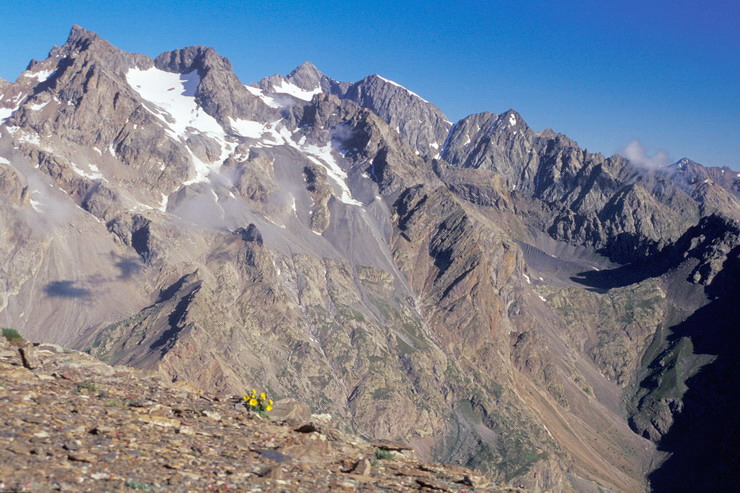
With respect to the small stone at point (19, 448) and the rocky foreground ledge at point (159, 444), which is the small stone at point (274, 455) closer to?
the rocky foreground ledge at point (159, 444)

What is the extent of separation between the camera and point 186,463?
16516mm

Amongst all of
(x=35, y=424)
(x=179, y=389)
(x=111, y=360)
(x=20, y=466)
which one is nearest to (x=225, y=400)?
(x=179, y=389)

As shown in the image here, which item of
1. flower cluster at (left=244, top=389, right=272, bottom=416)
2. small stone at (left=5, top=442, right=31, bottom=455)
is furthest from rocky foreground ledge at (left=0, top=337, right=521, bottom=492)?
flower cluster at (left=244, top=389, right=272, bottom=416)

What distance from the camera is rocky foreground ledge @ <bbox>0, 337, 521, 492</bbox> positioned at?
14930 mm

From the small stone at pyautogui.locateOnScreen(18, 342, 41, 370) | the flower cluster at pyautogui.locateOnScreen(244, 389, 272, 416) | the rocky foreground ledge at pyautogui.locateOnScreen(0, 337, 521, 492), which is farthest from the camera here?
the flower cluster at pyautogui.locateOnScreen(244, 389, 272, 416)

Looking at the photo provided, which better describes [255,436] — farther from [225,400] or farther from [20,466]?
[20,466]

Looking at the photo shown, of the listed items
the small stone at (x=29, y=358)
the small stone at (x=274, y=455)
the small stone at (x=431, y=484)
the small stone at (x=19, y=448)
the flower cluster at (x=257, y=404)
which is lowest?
the small stone at (x=29, y=358)

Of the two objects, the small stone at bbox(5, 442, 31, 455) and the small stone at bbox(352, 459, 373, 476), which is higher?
the small stone at bbox(352, 459, 373, 476)

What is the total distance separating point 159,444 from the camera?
17594 millimetres

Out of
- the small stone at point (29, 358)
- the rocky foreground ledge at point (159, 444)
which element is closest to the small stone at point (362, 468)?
the rocky foreground ledge at point (159, 444)

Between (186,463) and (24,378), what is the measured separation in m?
8.57

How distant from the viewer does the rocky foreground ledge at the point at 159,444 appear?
49.0ft

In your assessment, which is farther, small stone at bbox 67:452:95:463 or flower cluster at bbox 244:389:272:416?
flower cluster at bbox 244:389:272:416

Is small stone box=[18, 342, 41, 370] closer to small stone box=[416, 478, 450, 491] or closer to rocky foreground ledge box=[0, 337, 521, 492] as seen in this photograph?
rocky foreground ledge box=[0, 337, 521, 492]
